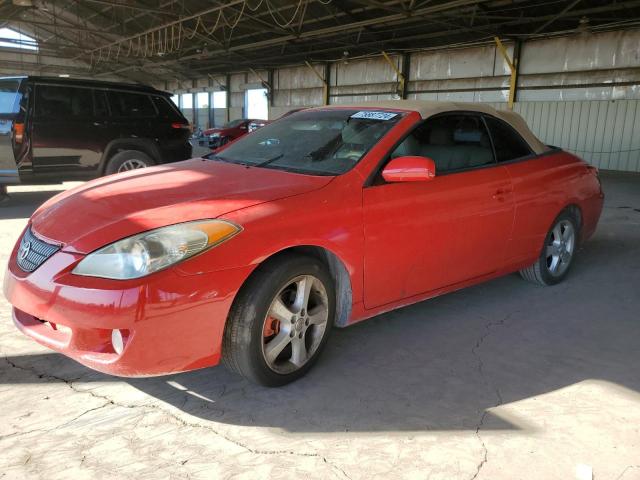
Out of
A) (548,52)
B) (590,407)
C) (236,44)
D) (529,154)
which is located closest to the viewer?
(590,407)

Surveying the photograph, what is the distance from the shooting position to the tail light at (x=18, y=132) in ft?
23.2

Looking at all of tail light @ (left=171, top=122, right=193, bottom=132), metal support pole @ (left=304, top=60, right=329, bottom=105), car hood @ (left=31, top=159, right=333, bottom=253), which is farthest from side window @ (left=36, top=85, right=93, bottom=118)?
metal support pole @ (left=304, top=60, right=329, bottom=105)

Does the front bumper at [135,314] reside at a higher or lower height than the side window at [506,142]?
lower

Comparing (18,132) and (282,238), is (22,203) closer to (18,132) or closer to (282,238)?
(18,132)

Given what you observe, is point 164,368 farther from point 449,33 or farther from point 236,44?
point 236,44

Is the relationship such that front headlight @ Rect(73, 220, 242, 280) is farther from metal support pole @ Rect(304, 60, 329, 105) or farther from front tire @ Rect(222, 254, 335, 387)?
metal support pole @ Rect(304, 60, 329, 105)

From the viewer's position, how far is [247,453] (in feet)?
7.21

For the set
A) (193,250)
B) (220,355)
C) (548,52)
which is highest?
(548,52)

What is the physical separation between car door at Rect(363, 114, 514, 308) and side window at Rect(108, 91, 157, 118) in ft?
19.5

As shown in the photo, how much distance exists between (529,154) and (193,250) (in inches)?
117

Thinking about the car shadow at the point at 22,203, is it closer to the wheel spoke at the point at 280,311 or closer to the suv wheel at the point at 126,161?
the suv wheel at the point at 126,161

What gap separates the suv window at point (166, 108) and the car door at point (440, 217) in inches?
235

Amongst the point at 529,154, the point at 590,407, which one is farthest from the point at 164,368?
the point at 529,154

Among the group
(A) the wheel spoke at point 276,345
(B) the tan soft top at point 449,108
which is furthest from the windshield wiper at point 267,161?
(A) the wheel spoke at point 276,345
